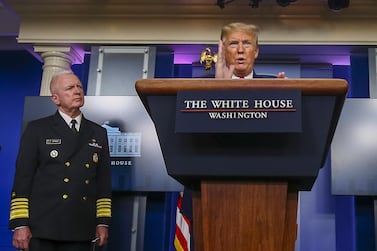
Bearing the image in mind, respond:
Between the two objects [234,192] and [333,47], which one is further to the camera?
→ [333,47]

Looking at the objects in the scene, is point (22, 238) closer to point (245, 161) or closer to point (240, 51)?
point (240, 51)

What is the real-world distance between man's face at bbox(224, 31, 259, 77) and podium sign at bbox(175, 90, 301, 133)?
39 cm

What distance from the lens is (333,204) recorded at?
3080 millimetres

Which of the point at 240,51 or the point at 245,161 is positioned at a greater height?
the point at 240,51

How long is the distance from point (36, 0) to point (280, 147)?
2.81 m

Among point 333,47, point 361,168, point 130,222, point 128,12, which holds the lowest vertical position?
point 130,222

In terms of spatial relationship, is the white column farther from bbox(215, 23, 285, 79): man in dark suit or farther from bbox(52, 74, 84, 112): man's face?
bbox(215, 23, 285, 79): man in dark suit

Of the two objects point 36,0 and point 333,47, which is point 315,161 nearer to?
point 333,47

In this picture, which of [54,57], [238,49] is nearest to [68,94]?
[238,49]

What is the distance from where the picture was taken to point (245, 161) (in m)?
0.79

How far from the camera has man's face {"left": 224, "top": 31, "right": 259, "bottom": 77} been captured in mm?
1166

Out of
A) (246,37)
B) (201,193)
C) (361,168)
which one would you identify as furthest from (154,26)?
(201,193)

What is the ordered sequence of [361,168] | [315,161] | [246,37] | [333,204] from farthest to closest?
1. [333,204]
2. [361,168]
3. [246,37]
4. [315,161]

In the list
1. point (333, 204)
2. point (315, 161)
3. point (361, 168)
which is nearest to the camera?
point (315, 161)
